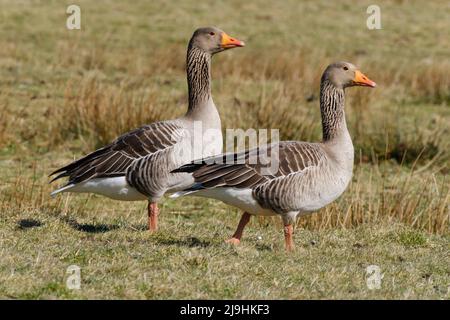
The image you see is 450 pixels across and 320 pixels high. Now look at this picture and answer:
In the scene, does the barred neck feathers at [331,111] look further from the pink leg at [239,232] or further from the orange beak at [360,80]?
the pink leg at [239,232]

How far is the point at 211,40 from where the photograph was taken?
1047 cm

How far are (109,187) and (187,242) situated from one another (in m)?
1.23

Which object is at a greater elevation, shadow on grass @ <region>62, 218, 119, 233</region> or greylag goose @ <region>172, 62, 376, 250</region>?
greylag goose @ <region>172, 62, 376, 250</region>

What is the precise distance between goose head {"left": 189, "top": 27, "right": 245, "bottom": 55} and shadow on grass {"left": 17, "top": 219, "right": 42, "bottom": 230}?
2959mm

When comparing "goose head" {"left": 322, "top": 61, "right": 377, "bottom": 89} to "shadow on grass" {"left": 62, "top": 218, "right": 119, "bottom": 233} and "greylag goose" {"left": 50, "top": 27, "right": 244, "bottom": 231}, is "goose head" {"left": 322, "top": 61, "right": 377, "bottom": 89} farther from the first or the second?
"shadow on grass" {"left": 62, "top": 218, "right": 119, "bottom": 233}

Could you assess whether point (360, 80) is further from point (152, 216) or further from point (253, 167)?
point (152, 216)

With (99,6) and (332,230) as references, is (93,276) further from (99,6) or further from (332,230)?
(99,6)

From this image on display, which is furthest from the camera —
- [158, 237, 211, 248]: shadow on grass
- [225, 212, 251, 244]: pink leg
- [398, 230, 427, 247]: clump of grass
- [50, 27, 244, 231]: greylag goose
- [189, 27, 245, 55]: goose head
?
[189, 27, 245, 55]: goose head

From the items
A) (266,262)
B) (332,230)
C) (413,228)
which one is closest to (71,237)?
(266,262)

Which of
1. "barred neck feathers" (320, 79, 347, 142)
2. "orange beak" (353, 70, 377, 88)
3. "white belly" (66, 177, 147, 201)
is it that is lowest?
"white belly" (66, 177, 147, 201)

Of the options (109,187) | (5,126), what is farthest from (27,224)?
(5,126)

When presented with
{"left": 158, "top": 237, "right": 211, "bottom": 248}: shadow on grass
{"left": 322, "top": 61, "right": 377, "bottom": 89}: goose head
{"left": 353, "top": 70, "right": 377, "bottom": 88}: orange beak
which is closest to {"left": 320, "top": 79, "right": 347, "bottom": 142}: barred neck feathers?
{"left": 322, "top": 61, "right": 377, "bottom": 89}: goose head

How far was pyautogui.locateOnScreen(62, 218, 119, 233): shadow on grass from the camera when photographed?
366 inches
